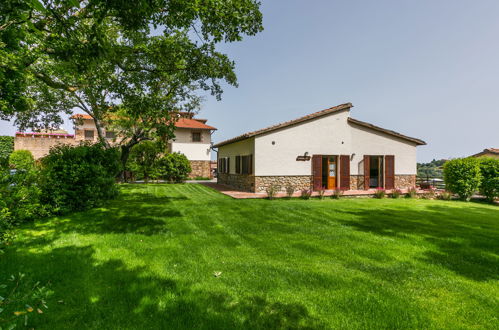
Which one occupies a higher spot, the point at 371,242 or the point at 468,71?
the point at 468,71

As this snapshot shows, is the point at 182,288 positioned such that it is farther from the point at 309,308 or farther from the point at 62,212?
the point at 62,212

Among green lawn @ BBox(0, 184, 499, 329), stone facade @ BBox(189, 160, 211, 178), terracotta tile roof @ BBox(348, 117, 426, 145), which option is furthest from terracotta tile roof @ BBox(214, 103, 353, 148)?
stone facade @ BBox(189, 160, 211, 178)

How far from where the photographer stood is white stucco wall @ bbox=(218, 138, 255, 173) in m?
14.9

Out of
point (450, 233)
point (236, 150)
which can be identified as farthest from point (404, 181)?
point (236, 150)

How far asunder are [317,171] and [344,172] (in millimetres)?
2072

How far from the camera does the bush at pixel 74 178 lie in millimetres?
6906

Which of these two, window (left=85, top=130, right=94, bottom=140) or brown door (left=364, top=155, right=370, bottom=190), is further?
window (left=85, top=130, right=94, bottom=140)

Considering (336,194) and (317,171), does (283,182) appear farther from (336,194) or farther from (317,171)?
(336,194)

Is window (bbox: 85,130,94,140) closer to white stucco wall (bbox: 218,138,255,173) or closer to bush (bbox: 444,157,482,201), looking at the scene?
white stucco wall (bbox: 218,138,255,173)

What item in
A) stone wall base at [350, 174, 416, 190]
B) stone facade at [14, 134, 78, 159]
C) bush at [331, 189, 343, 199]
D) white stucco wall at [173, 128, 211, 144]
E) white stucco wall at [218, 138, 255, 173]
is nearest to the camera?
bush at [331, 189, 343, 199]

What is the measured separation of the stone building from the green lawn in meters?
21.4

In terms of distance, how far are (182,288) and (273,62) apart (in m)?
14.5

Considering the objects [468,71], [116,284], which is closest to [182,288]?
[116,284]

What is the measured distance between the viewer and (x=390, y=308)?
9.46 feet
